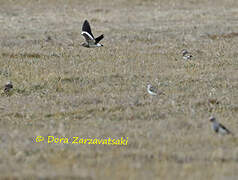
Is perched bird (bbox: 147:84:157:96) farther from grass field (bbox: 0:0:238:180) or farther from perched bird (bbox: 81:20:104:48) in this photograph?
perched bird (bbox: 81:20:104:48)

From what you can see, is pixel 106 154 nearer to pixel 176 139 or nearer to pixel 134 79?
pixel 176 139

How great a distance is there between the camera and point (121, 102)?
415 inches

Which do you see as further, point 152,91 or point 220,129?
point 152,91

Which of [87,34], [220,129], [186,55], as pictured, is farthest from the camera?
[87,34]

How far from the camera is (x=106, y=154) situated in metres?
7.11

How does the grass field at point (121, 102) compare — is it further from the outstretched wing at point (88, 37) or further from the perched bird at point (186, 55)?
the outstretched wing at point (88, 37)

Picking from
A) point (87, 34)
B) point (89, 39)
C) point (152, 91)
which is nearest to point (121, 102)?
point (152, 91)

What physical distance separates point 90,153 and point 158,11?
2627cm

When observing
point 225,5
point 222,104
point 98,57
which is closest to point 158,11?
point 225,5

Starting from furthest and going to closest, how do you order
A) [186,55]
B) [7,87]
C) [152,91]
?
1. [186,55]
2. [7,87]
3. [152,91]

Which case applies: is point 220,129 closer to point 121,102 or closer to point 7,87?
point 121,102

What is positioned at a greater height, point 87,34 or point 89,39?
point 87,34

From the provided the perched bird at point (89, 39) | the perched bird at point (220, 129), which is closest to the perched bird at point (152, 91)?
the perched bird at point (220, 129)

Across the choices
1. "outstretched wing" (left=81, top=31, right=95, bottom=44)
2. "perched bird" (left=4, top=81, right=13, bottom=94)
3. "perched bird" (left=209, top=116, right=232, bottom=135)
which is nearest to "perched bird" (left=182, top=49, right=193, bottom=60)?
"outstretched wing" (left=81, top=31, right=95, bottom=44)
